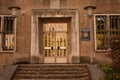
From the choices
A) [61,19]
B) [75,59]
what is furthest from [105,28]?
[61,19]

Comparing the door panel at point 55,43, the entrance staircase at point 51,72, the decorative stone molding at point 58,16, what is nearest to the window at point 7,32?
the decorative stone molding at point 58,16

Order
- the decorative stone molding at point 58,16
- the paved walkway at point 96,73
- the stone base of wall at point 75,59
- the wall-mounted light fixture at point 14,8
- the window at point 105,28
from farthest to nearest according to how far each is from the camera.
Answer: the window at point 105,28
the decorative stone molding at point 58,16
the stone base of wall at point 75,59
the wall-mounted light fixture at point 14,8
the paved walkway at point 96,73

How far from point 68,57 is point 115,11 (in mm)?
3790

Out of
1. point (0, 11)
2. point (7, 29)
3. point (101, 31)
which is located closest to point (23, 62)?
point (7, 29)

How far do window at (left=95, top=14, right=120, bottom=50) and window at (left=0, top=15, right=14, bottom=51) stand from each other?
15.9 ft

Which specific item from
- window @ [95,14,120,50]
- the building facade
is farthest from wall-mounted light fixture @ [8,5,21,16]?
window @ [95,14,120,50]

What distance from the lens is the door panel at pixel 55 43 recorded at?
16.7 metres

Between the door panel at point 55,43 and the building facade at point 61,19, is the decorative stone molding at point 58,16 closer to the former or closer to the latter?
the building facade at point 61,19

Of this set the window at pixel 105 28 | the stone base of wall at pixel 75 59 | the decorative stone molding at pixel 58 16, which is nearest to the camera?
the stone base of wall at pixel 75 59

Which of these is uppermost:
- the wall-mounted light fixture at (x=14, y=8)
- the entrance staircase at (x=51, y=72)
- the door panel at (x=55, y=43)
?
the wall-mounted light fixture at (x=14, y=8)

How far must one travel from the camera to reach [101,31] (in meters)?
16.1

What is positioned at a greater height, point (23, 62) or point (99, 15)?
point (99, 15)

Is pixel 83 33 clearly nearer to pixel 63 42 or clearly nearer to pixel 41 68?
pixel 63 42

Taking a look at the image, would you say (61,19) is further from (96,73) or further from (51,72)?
(96,73)
